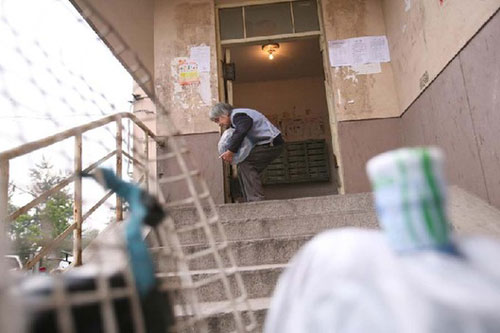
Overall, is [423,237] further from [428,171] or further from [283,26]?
[283,26]

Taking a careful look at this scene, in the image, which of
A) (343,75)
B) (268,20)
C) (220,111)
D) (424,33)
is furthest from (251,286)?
(268,20)

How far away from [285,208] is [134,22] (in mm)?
2406

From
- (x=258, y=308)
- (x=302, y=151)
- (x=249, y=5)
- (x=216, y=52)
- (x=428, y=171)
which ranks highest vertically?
(x=249, y=5)

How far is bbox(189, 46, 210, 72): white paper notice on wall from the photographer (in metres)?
4.04

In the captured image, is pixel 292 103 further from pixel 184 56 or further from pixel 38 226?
pixel 38 226

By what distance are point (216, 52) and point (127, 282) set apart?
3.82m

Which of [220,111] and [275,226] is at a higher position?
→ [220,111]

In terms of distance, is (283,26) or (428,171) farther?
(283,26)

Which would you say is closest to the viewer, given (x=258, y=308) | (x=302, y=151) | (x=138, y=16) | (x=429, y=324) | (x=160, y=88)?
(x=429, y=324)

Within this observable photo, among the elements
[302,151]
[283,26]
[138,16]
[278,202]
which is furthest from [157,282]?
[302,151]

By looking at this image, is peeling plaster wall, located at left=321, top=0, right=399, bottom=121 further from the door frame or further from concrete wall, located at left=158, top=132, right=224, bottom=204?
concrete wall, located at left=158, top=132, right=224, bottom=204

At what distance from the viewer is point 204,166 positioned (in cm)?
381

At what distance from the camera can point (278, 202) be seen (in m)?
2.75

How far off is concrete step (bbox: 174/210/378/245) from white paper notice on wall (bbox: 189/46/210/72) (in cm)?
216
